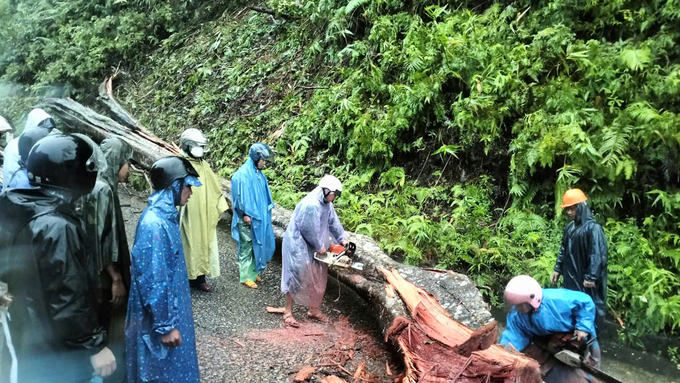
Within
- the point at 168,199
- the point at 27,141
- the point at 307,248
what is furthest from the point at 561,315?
the point at 27,141

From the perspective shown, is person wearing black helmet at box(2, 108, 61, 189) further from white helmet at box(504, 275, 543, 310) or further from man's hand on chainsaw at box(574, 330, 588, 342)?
man's hand on chainsaw at box(574, 330, 588, 342)

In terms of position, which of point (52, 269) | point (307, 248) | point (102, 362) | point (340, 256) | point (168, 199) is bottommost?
point (340, 256)

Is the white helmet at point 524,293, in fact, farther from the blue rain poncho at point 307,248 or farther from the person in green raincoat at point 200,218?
the person in green raincoat at point 200,218

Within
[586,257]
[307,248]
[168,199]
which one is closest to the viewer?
[168,199]

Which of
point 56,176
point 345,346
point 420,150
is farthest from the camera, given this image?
point 420,150

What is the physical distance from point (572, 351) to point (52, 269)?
3797 millimetres

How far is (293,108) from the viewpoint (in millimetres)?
10555

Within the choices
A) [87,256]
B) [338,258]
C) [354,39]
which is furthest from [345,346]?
[354,39]

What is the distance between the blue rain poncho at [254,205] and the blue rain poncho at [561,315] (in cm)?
326

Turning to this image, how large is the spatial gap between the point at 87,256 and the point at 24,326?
20.6 inches

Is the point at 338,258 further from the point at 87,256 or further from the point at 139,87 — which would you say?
the point at 139,87

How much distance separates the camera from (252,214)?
5.98 m

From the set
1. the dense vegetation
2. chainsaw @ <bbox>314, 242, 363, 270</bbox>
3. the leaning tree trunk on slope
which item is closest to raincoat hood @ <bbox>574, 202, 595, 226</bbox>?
the dense vegetation

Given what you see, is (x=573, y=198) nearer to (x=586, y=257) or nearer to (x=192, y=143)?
(x=586, y=257)
